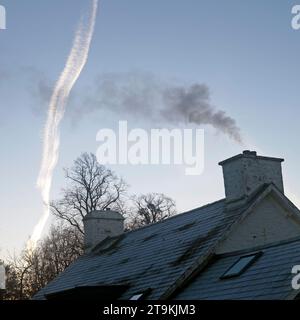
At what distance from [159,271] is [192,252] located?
4.14ft

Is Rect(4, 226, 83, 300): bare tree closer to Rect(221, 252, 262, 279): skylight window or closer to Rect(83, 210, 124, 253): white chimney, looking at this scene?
Rect(83, 210, 124, 253): white chimney

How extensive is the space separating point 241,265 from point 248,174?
537cm

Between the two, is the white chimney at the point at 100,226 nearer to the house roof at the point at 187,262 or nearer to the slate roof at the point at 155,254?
the slate roof at the point at 155,254

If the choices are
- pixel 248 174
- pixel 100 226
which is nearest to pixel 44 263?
pixel 100 226

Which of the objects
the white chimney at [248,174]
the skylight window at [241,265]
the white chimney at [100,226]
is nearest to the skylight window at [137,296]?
the skylight window at [241,265]

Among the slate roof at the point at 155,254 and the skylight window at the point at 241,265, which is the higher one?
the slate roof at the point at 155,254

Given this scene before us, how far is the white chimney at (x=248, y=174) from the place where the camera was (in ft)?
67.5

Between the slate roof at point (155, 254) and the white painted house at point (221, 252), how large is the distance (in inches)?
1.9

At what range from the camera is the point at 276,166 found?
21.6 meters

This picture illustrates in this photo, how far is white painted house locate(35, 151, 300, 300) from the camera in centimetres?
1507

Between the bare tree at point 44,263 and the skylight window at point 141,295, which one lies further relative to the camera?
the bare tree at point 44,263

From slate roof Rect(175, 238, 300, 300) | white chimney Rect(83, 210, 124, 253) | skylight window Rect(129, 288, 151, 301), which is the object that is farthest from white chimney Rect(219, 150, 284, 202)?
white chimney Rect(83, 210, 124, 253)
